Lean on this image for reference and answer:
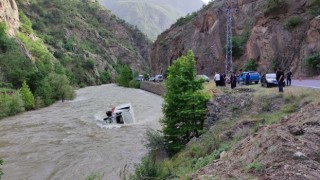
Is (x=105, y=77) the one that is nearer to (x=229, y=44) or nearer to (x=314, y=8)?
(x=229, y=44)

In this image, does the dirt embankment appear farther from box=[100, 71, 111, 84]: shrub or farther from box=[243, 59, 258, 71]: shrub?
box=[100, 71, 111, 84]: shrub

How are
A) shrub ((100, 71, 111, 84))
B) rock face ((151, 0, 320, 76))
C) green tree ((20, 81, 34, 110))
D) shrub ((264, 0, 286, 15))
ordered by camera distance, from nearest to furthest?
rock face ((151, 0, 320, 76))
shrub ((264, 0, 286, 15))
green tree ((20, 81, 34, 110))
shrub ((100, 71, 111, 84))

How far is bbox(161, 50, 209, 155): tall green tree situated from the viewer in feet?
69.2

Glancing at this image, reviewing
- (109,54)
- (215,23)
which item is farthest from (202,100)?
(109,54)

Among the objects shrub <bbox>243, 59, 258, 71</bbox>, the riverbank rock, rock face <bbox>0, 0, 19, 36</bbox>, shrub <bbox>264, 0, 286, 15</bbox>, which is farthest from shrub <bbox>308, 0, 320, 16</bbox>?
rock face <bbox>0, 0, 19, 36</bbox>

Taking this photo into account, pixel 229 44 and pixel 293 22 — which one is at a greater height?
pixel 293 22

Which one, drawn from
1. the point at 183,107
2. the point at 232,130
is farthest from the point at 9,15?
the point at 232,130

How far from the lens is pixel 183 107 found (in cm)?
2150

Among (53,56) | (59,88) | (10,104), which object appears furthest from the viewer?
Result: (53,56)

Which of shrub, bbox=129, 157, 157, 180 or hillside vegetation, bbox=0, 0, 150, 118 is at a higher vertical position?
hillside vegetation, bbox=0, 0, 150, 118

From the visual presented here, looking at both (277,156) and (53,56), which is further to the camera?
(53,56)

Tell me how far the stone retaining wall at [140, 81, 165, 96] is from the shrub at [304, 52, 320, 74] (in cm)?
3217

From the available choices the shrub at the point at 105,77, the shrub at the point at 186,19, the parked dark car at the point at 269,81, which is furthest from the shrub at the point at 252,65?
the shrub at the point at 105,77

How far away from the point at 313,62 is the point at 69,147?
81.0 ft
